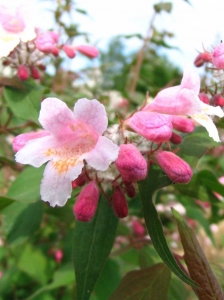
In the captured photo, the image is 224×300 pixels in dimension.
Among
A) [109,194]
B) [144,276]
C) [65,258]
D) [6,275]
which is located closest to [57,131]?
[109,194]

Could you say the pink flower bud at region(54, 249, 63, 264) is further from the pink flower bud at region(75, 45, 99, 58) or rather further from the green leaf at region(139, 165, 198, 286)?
the green leaf at region(139, 165, 198, 286)

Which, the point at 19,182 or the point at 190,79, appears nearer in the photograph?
the point at 190,79

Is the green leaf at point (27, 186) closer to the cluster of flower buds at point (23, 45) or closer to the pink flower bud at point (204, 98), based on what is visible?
the cluster of flower buds at point (23, 45)

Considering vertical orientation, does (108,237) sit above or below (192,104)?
below

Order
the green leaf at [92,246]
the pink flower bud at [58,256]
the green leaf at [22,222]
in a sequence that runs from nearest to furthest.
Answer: the green leaf at [92,246], the green leaf at [22,222], the pink flower bud at [58,256]

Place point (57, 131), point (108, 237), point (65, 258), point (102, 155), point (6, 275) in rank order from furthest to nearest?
point (6, 275) < point (65, 258) < point (108, 237) < point (57, 131) < point (102, 155)

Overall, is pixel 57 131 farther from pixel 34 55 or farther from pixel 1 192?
pixel 1 192

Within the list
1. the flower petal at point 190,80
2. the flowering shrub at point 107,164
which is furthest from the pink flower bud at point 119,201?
the flower petal at point 190,80

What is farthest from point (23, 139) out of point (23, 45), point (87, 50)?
point (87, 50)
